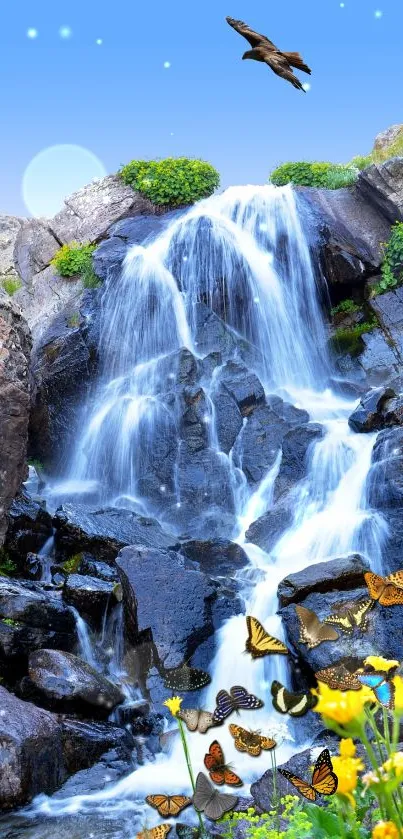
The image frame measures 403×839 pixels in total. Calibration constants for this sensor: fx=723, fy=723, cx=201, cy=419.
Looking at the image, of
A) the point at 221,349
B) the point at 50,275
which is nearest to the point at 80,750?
the point at 221,349

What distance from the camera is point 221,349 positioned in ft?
48.1

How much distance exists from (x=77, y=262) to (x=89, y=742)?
489 inches

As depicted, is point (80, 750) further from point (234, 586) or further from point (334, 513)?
point (334, 513)

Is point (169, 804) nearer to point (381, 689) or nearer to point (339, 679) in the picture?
point (339, 679)

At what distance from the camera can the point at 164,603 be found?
791 cm

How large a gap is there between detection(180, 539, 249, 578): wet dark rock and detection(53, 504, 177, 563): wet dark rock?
28cm

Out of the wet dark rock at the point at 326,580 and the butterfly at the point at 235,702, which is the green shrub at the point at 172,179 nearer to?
the wet dark rock at the point at 326,580

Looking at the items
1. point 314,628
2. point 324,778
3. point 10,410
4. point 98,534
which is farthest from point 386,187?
point 324,778

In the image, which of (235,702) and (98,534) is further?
(98,534)

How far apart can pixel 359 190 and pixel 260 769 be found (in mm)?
14135

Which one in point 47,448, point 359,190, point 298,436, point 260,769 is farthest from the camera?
point 359,190

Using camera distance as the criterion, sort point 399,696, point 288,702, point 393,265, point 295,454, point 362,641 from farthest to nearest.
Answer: point 393,265 → point 295,454 → point 362,641 → point 288,702 → point 399,696

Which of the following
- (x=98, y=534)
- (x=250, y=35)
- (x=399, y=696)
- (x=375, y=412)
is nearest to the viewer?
(x=399, y=696)

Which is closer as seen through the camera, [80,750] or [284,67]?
[284,67]
